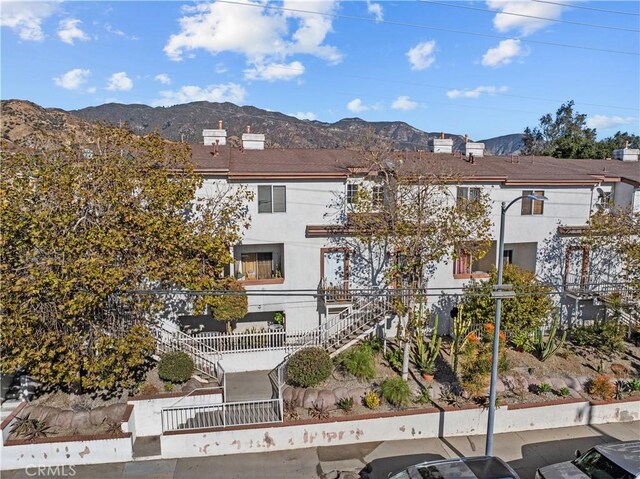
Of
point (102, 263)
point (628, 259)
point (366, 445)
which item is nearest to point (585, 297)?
point (628, 259)

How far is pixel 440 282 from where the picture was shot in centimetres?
1992

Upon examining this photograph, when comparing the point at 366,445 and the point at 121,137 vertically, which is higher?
the point at 121,137

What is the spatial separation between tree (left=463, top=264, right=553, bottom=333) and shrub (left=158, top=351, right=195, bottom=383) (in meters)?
10.7

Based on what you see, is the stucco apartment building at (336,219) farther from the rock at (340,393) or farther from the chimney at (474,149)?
the rock at (340,393)

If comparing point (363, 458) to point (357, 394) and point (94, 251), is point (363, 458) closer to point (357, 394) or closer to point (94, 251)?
point (357, 394)

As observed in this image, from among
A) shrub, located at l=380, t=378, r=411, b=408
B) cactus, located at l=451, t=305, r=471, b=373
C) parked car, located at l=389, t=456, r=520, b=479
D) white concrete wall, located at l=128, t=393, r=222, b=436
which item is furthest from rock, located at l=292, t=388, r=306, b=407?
cactus, located at l=451, t=305, r=471, b=373

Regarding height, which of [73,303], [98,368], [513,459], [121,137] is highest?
[121,137]

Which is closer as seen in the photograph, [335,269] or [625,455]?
[625,455]

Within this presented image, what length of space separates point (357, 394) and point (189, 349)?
6608mm

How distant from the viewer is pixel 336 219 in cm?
1908

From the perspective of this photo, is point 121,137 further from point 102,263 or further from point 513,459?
point 513,459

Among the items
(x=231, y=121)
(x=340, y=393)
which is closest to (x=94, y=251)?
(x=340, y=393)

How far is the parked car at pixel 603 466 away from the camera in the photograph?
10273 millimetres

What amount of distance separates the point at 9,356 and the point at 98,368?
7.61 ft
